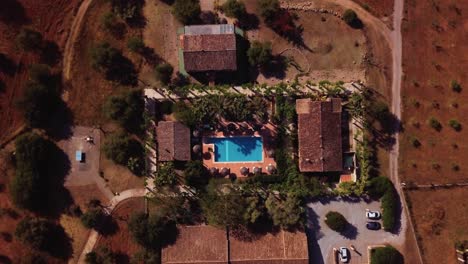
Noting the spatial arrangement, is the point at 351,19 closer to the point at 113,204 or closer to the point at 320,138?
the point at 320,138

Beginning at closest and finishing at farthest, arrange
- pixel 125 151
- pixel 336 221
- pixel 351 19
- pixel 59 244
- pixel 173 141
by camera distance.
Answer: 1. pixel 336 221
2. pixel 125 151
3. pixel 173 141
4. pixel 59 244
5. pixel 351 19

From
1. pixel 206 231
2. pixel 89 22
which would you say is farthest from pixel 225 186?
pixel 89 22

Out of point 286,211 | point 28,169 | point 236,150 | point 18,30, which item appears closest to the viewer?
point 286,211

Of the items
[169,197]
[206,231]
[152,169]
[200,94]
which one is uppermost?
[200,94]

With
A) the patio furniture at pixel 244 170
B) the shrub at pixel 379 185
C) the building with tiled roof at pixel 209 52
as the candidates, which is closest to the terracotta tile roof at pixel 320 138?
the shrub at pixel 379 185

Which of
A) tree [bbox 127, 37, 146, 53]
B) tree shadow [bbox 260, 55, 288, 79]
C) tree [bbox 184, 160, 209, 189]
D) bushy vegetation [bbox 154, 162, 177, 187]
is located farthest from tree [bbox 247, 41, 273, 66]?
bushy vegetation [bbox 154, 162, 177, 187]

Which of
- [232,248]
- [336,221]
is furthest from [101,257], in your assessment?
[336,221]

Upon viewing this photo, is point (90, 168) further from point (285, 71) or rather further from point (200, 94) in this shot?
point (285, 71)
